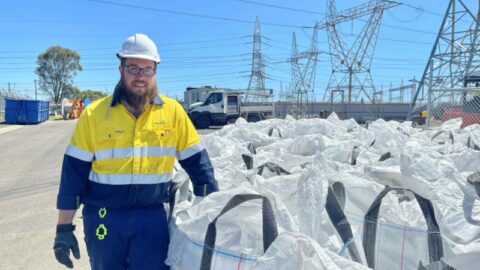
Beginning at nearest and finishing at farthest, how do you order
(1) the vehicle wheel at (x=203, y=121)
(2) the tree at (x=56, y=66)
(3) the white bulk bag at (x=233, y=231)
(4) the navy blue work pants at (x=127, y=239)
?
1. (3) the white bulk bag at (x=233, y=231)
2. (4) the navy blue work pants at (x=127, y=239)
3. (1) the vehicle wheel at (x=203, y=121)
4. (2) the tree at (x=56, y=66)

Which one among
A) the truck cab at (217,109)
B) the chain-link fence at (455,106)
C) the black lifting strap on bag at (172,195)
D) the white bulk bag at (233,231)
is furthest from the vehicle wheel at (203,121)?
the white bulk bag at (233,231)

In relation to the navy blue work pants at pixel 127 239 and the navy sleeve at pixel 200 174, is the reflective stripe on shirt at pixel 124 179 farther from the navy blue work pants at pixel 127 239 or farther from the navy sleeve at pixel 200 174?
the navy sleeve at pixel 200 174

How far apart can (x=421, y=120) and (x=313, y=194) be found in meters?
19.2

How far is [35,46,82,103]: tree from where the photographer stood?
2144 inches

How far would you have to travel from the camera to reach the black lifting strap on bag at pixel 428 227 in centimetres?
168

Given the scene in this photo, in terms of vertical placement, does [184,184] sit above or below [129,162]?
below

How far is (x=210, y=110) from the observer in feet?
73.8

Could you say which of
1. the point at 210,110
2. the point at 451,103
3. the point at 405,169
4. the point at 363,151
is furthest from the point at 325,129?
the point at 210,110

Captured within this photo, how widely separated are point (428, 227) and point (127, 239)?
1425 millimetres

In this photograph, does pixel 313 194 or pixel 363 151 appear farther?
pixel 363 151

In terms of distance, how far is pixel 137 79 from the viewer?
2135mm

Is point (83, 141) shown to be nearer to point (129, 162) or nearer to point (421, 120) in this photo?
point (129, 162)

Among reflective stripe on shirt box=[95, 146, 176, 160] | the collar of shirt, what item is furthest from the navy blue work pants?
the collar of shirt

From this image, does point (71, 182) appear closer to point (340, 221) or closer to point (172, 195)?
point (172, 195)
